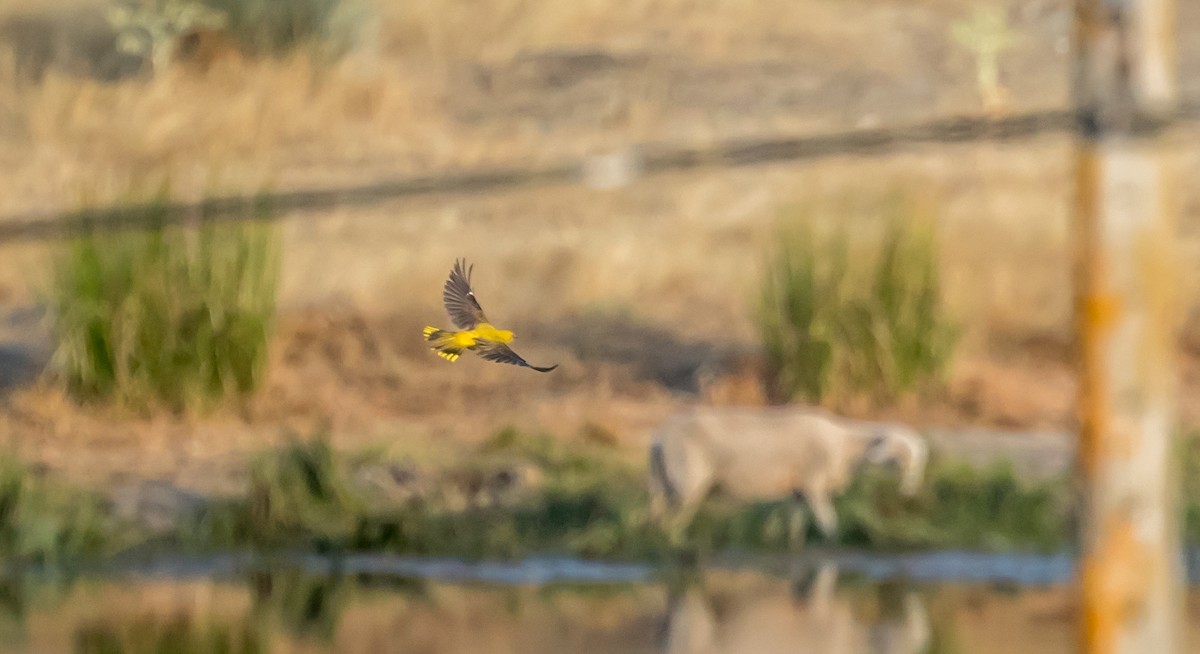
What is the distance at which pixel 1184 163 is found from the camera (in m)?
21.0

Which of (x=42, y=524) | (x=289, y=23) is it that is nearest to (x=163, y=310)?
(x=42, y=524)

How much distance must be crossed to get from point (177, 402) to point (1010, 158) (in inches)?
375

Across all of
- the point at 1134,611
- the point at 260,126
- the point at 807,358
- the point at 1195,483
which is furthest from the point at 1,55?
the point at 1134,611

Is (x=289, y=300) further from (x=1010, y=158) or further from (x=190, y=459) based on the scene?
(x=1010, y=158)

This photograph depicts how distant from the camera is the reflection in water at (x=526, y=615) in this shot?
9.62m

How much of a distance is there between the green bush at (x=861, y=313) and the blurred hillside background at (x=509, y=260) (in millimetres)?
18

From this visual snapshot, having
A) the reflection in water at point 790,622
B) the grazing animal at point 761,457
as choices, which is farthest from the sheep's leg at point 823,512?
the reflection in water at point 790,622

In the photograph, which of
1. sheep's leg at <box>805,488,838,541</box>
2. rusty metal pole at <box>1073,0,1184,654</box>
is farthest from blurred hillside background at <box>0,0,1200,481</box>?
rusty metal pole at <box>1073,0,1184,654</box>

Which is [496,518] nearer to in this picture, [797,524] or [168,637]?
[797,524]

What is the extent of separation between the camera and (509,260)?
1897 cm

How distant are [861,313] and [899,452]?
122 inches

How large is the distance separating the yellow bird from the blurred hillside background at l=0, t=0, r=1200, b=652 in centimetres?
66

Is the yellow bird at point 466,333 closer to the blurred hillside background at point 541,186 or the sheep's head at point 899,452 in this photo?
the sheep's head at point 899,452

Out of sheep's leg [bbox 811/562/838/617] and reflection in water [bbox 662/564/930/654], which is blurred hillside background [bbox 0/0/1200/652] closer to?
sheep's leg [bbox 811/562/838/617]
